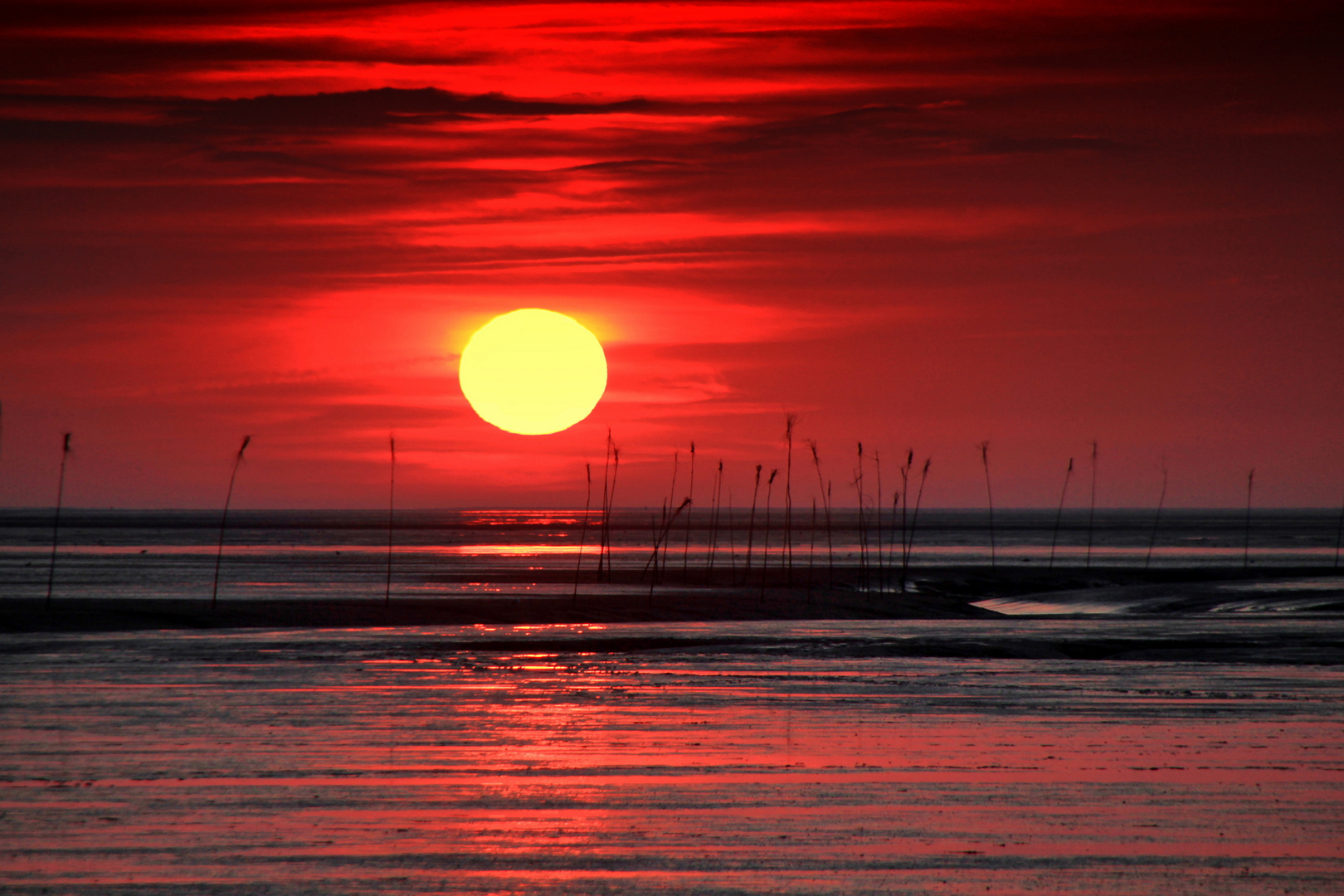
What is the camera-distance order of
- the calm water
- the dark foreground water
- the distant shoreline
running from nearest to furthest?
the dark foreground water
the distant shoreline
the calm water

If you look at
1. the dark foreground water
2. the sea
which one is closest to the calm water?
the sea

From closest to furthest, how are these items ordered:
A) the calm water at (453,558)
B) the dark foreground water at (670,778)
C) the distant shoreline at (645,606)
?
1. the dark foreground water at (670,778)
2. the distant shoreline at (645,606)
3. the calm water at (453,558)

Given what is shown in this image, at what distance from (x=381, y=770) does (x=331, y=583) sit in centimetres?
4060

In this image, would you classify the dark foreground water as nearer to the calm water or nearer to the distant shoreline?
the distant shoreline

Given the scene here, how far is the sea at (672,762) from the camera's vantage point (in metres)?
9.61

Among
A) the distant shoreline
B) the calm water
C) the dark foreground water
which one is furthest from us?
the calm water

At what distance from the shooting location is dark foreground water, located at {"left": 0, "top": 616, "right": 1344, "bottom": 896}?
9539 millimetres

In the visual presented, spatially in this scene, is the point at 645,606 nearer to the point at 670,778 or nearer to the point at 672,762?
the point at 672,762

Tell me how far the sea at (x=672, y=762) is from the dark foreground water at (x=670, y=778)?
50 millimetres

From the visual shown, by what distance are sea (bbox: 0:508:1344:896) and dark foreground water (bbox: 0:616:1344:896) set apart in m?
0.05

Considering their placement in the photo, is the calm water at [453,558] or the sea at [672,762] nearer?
the sea at [672,762]

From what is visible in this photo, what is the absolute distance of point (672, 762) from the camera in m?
13.8

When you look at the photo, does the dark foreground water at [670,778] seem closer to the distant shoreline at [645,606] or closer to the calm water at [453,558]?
the distant shoreline at [645,606]

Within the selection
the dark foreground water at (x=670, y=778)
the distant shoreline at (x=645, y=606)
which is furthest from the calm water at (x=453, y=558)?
the dark foreground water at (x=670, y=778)
